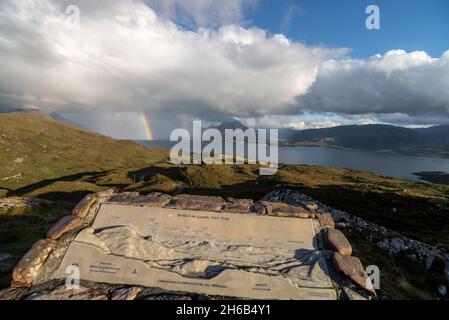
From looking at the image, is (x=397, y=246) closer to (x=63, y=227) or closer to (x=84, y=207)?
(x=84, y=207)

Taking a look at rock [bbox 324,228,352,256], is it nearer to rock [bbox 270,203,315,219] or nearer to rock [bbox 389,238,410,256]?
rock [bbox 270,203,315,219]

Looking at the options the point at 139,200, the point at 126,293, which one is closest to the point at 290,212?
the point at 139,200

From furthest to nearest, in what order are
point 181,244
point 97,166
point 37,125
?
point 37,125 → point 97,166 → point 181,244

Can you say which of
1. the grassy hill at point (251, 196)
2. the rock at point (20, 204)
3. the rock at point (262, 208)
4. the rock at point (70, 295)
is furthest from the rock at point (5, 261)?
the rock at point (20, 204)

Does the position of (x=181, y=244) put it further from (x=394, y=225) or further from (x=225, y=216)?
(x=394, y=225)

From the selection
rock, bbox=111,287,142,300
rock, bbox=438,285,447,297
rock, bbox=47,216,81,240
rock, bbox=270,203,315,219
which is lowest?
rock, bbox=438,285,447,297

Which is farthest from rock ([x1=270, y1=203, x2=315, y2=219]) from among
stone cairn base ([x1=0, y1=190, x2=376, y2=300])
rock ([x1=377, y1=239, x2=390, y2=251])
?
rock ([x1=377, y1=239, x2=390, y2=251])
